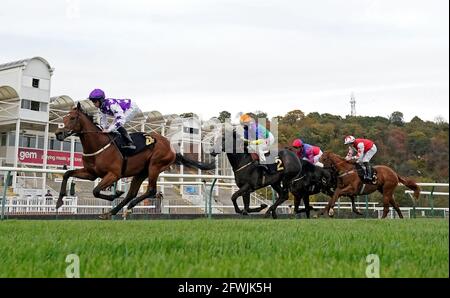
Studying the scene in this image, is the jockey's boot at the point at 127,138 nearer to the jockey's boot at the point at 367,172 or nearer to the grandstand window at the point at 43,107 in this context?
the jockey's boot at the point at 367,172

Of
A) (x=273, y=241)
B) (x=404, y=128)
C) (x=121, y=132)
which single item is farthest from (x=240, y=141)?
(x=273, y=241)

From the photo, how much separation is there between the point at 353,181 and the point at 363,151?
0.77 m

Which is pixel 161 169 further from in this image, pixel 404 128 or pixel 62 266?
pixel 62 266

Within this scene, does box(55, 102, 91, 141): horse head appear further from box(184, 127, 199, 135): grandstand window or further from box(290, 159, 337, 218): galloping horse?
box(184, 127, 199, 135): grandstand window

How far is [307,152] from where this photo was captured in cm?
1421

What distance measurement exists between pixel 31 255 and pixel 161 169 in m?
6.39

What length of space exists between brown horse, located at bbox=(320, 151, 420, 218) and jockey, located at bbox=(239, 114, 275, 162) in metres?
2.75

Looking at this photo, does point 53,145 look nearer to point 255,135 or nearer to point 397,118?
point 255,135

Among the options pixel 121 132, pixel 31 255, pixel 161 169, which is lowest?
pixel 31 255

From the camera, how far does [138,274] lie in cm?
223

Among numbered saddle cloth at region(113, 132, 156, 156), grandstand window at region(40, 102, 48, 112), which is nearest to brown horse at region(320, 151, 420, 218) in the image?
numbered saddle cloth at region(113, 132, 156, 156)

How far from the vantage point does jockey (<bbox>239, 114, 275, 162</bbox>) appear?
11148 mm
